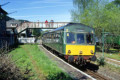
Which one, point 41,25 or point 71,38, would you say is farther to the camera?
point 41,25

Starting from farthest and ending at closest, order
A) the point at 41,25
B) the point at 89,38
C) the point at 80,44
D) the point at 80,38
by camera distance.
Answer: the point at 41,25, the point at 89,38, the point at 80,38, the point at 80,44

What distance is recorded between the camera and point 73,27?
10.8 meters

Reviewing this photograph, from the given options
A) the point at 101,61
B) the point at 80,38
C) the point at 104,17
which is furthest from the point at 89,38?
the point at 104,17

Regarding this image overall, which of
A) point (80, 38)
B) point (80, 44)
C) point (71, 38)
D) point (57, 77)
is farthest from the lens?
point (80, 38)

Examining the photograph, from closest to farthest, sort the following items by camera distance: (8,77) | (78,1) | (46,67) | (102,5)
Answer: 1. (8,77)
2. (46,67)
3. (102,5)
4. (78,1)

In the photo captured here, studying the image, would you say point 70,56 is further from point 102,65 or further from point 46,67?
point 102,65

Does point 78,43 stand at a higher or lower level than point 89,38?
lower

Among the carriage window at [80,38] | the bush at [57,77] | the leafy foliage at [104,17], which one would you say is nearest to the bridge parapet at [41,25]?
the leafy foliage at [104,17]

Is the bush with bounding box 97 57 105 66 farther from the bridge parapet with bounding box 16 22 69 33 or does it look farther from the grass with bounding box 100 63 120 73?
the bridge parapet with bounding box 16 22 69 33

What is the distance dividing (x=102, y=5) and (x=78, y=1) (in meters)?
14.9

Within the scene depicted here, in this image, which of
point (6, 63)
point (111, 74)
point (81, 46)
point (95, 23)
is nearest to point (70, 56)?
point (81, 46)

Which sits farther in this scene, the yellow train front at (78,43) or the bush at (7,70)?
the yellow train front at (78,43)

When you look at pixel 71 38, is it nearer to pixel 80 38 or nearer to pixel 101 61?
pixel 80 38

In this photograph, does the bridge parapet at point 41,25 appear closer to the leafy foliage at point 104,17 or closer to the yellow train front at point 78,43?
the leafy foliage at point 104,17
